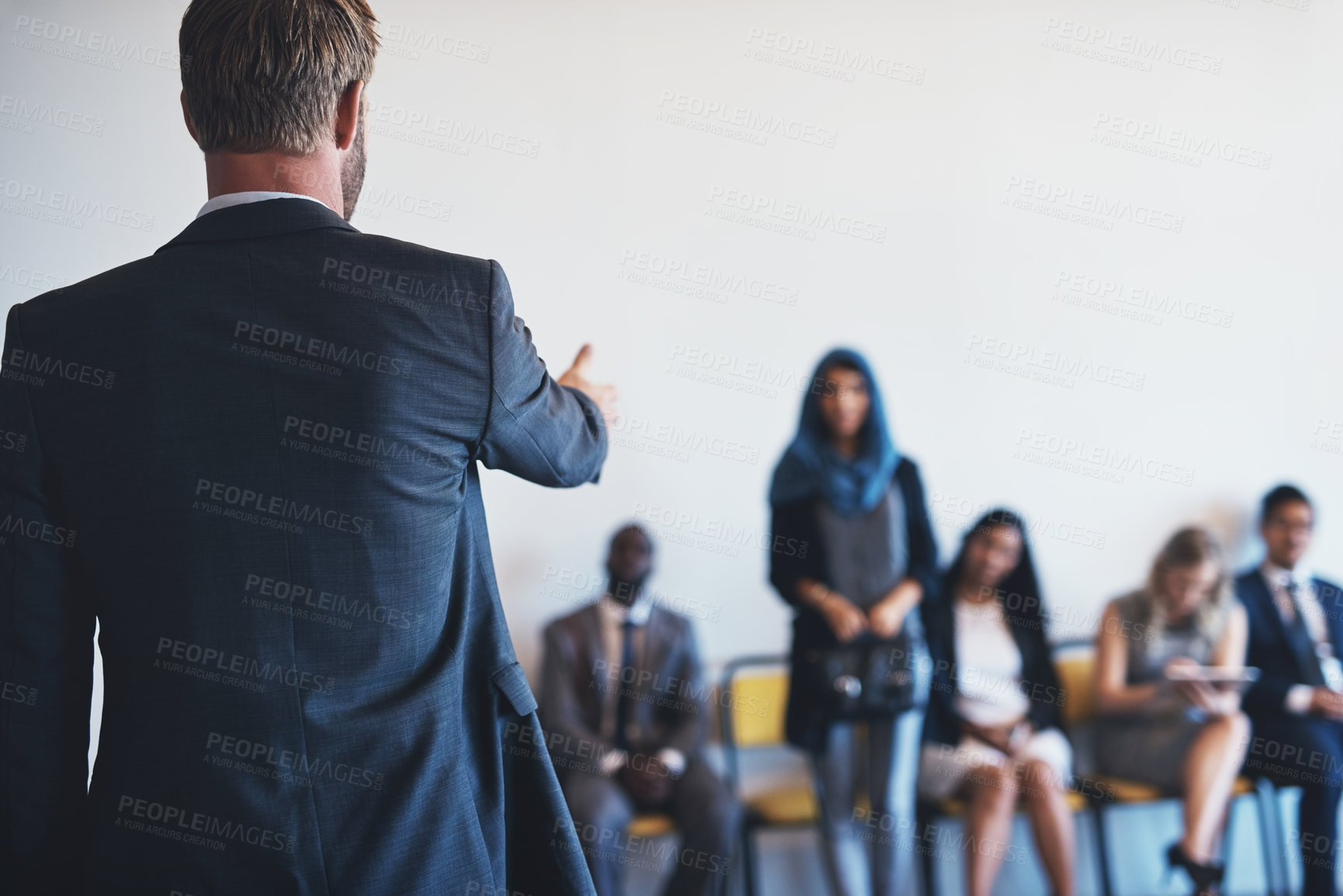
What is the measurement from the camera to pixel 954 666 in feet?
8.94

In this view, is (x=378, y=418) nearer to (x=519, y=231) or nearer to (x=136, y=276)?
(x=136, y=276)

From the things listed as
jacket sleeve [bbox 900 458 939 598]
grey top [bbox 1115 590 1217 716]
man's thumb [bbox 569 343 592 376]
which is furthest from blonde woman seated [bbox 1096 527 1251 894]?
man's thumb [bbox 569 343 592 376]

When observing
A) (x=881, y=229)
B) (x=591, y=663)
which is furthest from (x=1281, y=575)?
(x=591, y=663)

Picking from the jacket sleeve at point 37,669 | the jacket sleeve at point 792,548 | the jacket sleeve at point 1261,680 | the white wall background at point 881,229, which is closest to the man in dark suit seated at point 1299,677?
the jacket sleeve at point 1261,680

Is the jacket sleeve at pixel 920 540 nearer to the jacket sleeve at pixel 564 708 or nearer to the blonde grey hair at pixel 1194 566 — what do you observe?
the blonde grey hair at pixel 1194 566

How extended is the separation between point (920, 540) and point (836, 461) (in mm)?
342

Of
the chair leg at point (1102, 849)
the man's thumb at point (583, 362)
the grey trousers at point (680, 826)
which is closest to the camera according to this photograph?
the man's thumb at point (583, 362)

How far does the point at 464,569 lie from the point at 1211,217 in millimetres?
3103

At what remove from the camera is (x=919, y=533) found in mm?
2779

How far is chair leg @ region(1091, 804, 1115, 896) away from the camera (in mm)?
2734

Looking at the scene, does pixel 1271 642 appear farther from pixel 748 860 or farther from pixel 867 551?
pixel 748 860

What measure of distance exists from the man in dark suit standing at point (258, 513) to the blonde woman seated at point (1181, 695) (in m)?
2.51

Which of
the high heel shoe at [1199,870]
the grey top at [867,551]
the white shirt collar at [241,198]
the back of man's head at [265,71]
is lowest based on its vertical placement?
the high heel shoe at [1199,870]

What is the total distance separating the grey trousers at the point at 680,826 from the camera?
2.52 meters
